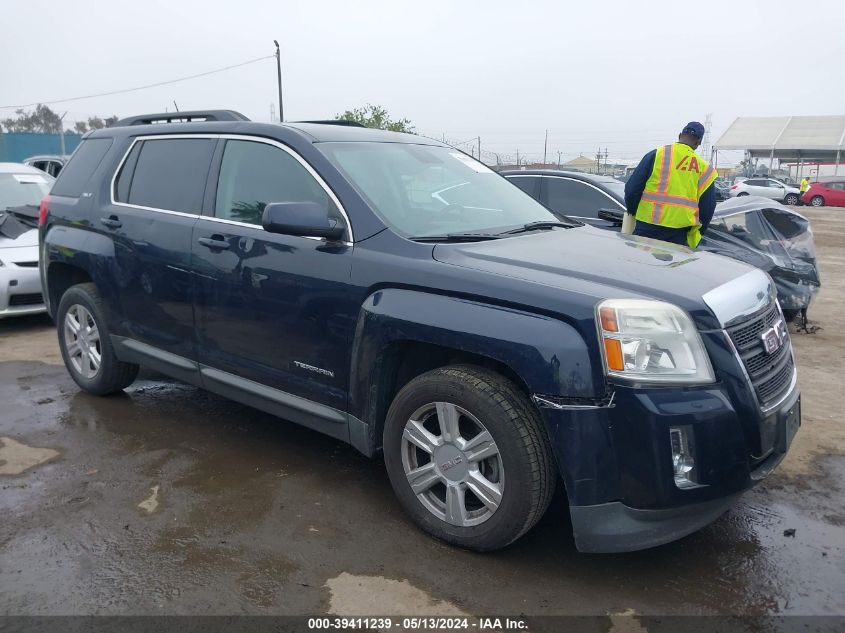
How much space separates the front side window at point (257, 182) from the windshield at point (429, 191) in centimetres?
18

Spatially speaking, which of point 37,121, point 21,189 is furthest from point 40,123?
point 21,189

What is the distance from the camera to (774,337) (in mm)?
3039

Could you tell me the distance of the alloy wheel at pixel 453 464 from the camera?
287cm

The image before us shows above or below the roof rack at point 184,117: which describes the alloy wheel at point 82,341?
below

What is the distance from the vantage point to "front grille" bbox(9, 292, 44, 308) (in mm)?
6887

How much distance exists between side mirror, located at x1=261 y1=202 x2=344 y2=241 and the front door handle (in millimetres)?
601

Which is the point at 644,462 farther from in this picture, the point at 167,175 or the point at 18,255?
the point at 18,255

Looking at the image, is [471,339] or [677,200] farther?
[677,200]

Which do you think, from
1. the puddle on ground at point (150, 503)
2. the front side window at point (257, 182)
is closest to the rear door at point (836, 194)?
the front side window at point (257, 182)

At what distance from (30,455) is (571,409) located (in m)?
3.18

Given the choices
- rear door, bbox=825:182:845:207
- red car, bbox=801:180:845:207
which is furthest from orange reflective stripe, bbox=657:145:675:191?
rear door, bbox=825:182:845:207

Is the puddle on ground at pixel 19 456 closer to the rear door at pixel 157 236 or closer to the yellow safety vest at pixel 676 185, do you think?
the rear door at pixel 157 236

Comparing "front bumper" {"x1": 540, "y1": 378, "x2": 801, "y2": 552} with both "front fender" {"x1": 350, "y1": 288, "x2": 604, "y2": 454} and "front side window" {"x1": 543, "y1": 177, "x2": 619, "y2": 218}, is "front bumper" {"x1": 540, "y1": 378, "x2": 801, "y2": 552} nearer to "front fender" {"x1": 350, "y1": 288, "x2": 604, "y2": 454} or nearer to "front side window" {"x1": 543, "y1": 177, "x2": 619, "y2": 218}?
"front fender" {"x1": 350, "y1": 288, "x2": 604, "y2": 454}

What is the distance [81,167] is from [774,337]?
4534mm
